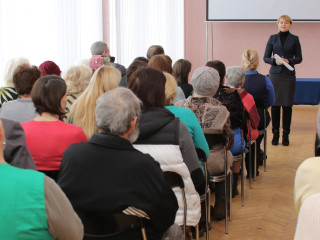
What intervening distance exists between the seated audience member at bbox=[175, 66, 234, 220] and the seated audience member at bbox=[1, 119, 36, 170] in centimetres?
172

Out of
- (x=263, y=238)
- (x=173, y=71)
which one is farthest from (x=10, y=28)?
(x=263, y=238)

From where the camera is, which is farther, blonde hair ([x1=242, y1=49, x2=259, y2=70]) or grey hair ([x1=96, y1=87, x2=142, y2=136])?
blonde hair ([x1=242, y1=49, x2=259, y2=70])

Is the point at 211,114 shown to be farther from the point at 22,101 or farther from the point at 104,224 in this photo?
the point at 104,224

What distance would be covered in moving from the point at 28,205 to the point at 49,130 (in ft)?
3.56

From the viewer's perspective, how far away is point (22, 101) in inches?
130

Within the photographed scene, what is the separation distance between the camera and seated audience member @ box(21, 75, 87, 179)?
2570 mm

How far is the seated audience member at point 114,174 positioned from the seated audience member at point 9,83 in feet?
6.16

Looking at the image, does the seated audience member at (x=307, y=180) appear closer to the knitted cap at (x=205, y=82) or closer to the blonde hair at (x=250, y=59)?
the knitted cap at (x=205, y=82)

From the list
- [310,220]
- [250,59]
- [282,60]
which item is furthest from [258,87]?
[310,220]

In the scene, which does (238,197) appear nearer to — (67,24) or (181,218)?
(181,218)

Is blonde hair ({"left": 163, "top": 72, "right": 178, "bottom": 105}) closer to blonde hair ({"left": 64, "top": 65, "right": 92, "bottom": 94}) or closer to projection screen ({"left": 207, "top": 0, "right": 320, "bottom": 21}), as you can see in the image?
blonde hair ({"left": 64, "top": 65, "right": 92, "bottom": 94})

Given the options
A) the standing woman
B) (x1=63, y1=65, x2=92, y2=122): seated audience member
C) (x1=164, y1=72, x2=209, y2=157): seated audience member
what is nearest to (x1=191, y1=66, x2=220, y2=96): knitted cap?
(x1=164, y1=72, x2=209, y2=157): seated audience member

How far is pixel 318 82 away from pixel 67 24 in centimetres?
419

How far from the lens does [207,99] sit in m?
3.54
